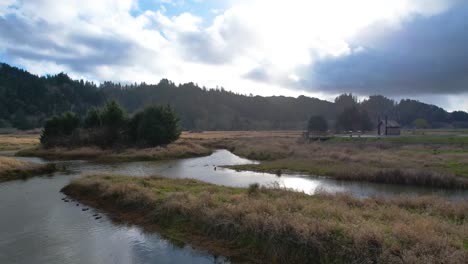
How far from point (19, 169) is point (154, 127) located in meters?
34.7

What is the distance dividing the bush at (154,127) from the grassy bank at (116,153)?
627cm

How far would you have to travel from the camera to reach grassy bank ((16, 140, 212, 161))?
195 feet

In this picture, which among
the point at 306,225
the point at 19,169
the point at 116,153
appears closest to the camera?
the point at 306,225

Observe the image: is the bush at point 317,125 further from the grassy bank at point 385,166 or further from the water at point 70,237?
the water at point 70,237

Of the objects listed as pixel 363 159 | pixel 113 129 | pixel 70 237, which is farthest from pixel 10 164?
pixel 363 159

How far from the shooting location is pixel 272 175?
126 ft

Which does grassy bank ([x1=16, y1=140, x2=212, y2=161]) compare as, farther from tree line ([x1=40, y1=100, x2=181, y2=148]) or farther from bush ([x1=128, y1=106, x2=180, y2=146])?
bush ([x1=128, y1=106, x2=180, y2=146])

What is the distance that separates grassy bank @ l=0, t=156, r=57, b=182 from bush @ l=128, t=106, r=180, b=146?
3075cm

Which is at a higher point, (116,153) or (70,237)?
(116,153)

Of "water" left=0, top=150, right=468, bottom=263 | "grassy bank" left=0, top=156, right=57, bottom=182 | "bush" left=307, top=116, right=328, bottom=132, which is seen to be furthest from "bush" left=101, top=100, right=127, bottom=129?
"bush" left=307, top=116, right=328, bottom=132

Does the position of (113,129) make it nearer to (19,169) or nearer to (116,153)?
(116,153)

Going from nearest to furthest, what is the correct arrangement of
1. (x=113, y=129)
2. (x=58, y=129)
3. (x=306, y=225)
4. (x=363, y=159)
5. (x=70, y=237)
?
(x=306, y=225), (x=70, y=237), (x=363, y=159), (x=113, y=129), (x=58, y=129)

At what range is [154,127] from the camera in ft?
237

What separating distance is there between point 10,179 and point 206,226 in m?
29.0
